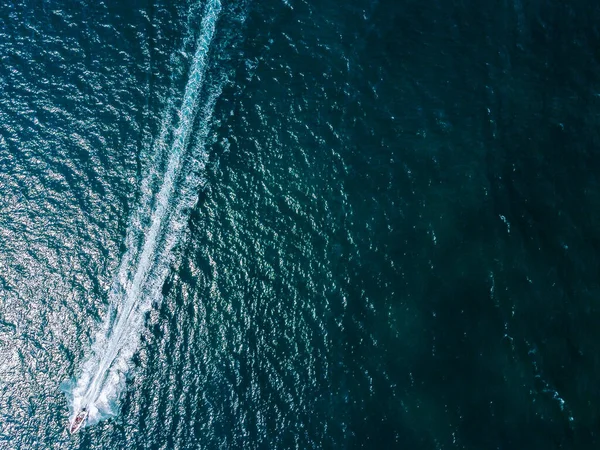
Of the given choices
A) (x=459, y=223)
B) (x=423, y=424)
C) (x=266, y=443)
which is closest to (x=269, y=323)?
(x=266, y=443)

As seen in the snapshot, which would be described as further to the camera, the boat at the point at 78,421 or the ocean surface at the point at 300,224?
the ocean surface at the point at 300,224

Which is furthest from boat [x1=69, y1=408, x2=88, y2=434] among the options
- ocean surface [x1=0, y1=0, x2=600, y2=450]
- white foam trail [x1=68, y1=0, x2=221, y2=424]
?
ocean surface [x1=0, y1=0, x2=600, y2=450]

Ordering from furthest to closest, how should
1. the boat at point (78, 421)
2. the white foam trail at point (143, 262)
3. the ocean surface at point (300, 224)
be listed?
the white foam trail at point (143, 262) → the ocean surface at point (300, 224) → the boat at point (78, 421)

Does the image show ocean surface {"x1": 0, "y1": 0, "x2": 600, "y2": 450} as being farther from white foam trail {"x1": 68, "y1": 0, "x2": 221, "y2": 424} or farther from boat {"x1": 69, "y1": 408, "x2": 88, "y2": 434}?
boat {"x1": 69, "y1": 408, "x2": 88, "y2": 434}

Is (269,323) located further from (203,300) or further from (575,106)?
(575,106)

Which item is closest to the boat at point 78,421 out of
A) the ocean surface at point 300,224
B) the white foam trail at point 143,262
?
the white foam trail at point 143,262

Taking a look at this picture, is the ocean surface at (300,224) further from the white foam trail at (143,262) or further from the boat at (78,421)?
the boat at (78,421)

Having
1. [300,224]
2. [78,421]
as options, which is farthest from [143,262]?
[300,224]
